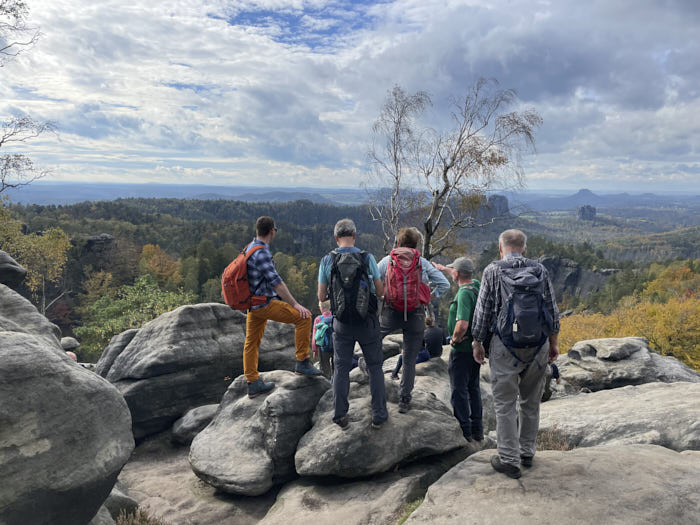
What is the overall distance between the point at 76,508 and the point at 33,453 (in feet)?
3.39

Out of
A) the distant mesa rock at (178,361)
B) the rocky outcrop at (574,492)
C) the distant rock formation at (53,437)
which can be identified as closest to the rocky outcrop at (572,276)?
the distant mesa rock at (178,361)

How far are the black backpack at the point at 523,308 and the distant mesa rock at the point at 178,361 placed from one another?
9.51 m

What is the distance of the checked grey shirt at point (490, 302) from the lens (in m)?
5.07

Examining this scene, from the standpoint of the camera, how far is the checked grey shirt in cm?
507

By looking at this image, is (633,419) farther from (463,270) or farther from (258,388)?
(258,388)

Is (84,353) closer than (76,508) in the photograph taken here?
No

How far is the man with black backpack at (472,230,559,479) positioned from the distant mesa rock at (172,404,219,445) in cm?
785

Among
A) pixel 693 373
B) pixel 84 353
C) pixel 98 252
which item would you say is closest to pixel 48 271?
pixel 84 353

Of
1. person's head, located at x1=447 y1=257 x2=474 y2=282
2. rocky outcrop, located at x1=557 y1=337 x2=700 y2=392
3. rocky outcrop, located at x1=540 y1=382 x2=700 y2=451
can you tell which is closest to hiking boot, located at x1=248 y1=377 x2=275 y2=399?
person's head, located at x1=447 y1=257 x2=474 y2=282

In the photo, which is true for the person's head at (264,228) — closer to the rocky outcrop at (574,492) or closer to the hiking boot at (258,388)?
the hiking boot at (258,388)

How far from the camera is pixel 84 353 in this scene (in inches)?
1553

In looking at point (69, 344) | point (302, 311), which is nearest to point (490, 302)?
point (302, 311)

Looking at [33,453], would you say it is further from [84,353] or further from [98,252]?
[98,252]

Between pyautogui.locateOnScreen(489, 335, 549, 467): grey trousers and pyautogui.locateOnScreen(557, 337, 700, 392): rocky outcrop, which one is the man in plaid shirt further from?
pyautogui.locateOnScreen(557, 337, 700, 392): rocky outcrop
